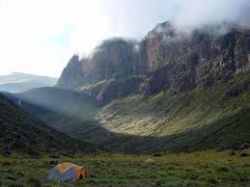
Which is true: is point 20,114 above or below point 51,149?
above

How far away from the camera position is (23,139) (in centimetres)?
14200

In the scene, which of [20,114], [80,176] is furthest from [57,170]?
[20,114]

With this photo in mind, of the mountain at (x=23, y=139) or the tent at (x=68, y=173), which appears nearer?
the tent at (x=68, y=173)

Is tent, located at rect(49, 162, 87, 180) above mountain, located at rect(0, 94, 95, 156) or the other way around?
the other way around

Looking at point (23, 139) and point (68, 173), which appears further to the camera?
point (23, 139)

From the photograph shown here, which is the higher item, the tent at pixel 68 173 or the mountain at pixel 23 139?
the mountain at pixel 23 139

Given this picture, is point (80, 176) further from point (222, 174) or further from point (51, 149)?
point (51, 149)

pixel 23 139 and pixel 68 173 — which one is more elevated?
pixel 23 139

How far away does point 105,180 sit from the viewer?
49938 mm

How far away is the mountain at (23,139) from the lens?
5167 inches

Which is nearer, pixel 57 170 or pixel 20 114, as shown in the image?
pixel 57 170

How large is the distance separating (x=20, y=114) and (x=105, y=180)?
139451 millimetres

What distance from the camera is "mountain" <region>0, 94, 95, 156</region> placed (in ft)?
431

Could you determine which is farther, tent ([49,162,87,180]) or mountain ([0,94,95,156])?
mountain ([0,94,95,156])
